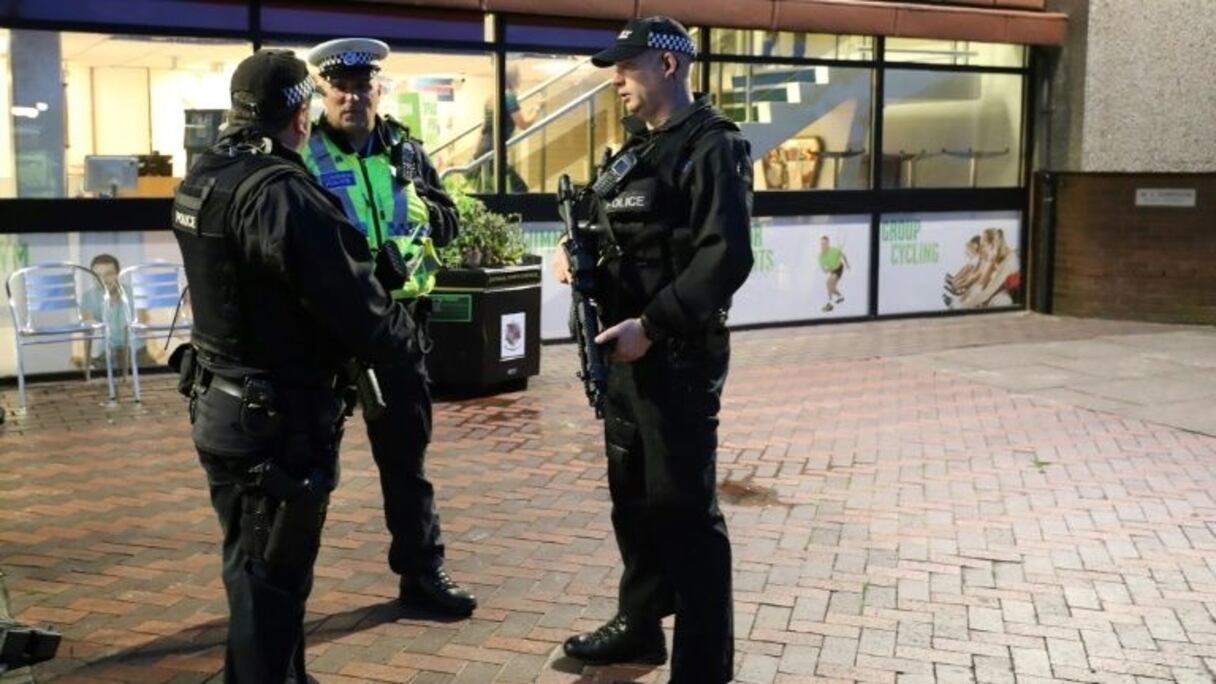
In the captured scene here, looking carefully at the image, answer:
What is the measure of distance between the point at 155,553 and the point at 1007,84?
33.4 ft

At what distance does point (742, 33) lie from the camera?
11516mm

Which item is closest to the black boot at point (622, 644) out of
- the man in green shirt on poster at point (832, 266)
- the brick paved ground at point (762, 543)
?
the brick paved ground at point (762, 543)

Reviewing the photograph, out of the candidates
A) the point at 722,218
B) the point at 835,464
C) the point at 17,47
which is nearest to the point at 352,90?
the point at 722,218

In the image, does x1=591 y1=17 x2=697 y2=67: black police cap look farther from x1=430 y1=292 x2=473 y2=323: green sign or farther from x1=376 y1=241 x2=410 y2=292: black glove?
x1=430 y1=292 x2=473 y2=323: green sign

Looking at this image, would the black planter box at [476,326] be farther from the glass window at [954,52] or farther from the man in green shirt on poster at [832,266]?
the glass window at [954,52]

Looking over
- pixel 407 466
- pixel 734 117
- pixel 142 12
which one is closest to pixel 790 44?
pixel 734 117

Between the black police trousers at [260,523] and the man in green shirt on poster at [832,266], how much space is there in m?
9.09

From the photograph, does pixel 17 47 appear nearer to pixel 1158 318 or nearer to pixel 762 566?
pixel 762 566

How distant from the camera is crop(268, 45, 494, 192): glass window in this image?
10227mm

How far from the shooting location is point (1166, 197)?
1227 cm

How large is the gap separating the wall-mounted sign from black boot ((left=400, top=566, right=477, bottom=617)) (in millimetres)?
9702

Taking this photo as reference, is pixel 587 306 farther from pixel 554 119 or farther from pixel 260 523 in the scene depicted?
pixel 554 119

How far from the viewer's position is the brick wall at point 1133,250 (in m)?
12.2

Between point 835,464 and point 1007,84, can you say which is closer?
point 835,464
